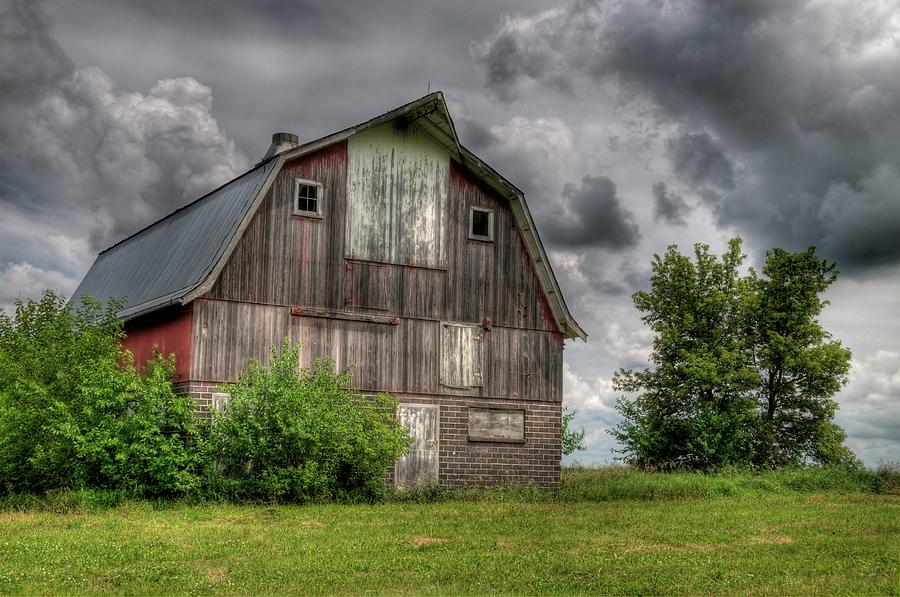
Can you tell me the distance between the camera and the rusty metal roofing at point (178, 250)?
2397 centimetres

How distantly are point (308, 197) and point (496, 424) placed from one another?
24.7 feet

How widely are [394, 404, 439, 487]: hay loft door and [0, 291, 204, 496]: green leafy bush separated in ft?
17.4

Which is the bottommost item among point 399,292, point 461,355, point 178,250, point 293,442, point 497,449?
point 497,449

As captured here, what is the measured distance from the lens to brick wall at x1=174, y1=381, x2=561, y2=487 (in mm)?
25219

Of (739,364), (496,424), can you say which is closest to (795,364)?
(739,364)

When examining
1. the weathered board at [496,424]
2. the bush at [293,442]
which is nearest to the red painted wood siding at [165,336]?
the bush at [293,442]

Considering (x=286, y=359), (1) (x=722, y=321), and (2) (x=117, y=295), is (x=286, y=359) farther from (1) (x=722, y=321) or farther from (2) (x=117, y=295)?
(1) (x=722, y=321)

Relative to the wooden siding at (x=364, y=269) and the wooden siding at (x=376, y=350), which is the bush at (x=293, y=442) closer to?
the wooden siding at (x=376, y=350)

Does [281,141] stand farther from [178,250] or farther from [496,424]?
[496,424]

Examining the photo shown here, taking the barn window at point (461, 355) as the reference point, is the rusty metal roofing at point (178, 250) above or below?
above

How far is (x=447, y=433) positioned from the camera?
995 inches

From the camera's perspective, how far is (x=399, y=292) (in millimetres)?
25266

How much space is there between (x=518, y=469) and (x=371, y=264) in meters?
6.56

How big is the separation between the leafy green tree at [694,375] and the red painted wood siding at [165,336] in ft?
60.8
